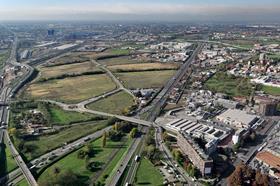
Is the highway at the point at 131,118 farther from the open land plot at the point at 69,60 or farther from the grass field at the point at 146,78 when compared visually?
the open land plot at the point at 69,60

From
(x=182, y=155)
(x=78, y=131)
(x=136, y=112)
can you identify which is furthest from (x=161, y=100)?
(x=182, y=155)

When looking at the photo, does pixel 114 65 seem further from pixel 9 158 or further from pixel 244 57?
pixel 9 158

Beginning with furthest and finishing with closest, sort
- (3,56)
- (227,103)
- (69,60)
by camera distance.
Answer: (3,56) → (69,60) → (227,103)

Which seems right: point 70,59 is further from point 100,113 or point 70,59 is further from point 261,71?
point 261,71

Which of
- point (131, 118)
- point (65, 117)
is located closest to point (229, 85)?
point (131, 118)

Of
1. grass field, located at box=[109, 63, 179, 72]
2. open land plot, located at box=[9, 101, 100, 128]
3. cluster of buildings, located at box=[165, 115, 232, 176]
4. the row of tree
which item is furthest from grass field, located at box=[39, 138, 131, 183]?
grass field, located at box=[109, 63, 179, 72]

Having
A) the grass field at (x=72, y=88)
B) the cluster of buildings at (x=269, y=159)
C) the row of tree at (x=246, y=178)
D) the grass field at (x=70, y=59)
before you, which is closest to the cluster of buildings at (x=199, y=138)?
the row of tree at (x=246, y=178)
